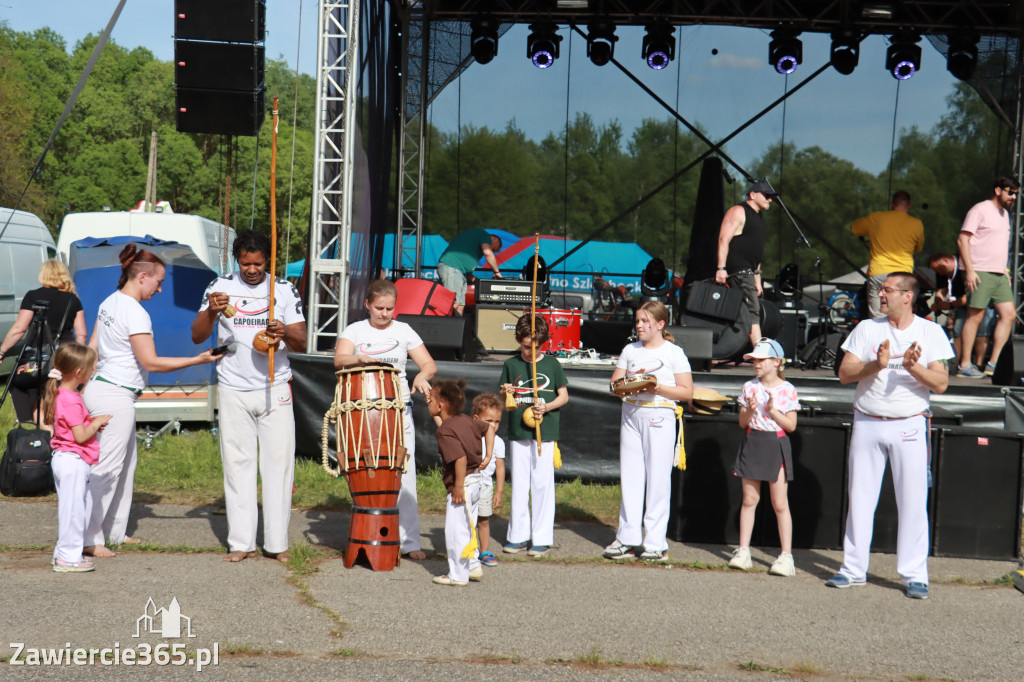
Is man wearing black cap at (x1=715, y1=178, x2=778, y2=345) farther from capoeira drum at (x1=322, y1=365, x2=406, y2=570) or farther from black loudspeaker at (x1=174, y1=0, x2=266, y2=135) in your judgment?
black loudspeaker at (x1=174, y1=0, x2=266, y2=135)

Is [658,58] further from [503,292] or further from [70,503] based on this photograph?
[70,503]

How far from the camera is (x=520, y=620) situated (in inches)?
179

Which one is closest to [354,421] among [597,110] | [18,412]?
[18,412]

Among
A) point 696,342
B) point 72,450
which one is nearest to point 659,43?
point 696,342

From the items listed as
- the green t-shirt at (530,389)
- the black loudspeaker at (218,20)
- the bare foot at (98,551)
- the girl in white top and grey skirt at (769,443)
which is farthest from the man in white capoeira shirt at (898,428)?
the black loudspeaker at (218,20)

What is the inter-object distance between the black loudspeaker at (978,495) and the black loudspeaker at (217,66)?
20.8 ft

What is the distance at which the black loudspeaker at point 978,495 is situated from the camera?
6285 mm

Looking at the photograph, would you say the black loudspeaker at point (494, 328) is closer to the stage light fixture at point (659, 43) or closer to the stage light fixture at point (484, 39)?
the stage light fixture at point (484, 39)

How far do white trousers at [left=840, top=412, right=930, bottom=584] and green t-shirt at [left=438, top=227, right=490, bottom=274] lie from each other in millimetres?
6822

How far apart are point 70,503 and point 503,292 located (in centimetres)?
636

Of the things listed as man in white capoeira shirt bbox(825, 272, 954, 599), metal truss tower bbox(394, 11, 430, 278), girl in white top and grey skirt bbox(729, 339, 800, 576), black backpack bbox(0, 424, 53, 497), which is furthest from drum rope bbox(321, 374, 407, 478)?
metal truss tower bbox(394, 11, 430, 278)

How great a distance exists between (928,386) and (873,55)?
1159 cm

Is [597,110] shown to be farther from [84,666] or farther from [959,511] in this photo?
[84,666]

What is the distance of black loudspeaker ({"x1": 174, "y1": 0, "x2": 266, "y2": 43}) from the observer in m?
8.51
